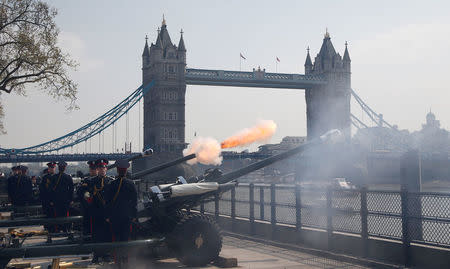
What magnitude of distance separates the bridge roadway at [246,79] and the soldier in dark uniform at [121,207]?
9865 centimetres

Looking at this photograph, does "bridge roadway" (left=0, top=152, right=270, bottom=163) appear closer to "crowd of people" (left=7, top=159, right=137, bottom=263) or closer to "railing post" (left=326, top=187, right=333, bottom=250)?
"railing post" (left=326, top=187, right=333, bottom=250)

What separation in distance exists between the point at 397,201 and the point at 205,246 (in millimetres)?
3701

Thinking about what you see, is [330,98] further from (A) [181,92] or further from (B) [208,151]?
(B) [208,151]

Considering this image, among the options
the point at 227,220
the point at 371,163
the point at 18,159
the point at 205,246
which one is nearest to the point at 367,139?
the point at 371,163

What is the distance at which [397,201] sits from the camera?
10.8 meters

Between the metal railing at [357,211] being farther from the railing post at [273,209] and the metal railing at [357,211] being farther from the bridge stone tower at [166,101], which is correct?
the bridge stone tower at [166,101]

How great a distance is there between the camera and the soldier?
41.1 ft

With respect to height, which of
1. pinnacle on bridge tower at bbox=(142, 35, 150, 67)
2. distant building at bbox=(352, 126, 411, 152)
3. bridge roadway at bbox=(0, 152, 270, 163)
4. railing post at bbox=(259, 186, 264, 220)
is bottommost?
railing post at bbox=(259, 186, 264, 220)

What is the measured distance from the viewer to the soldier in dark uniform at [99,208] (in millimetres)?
9231

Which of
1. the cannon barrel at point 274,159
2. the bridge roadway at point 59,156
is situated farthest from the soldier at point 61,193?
the bridge roadway at point 59,156

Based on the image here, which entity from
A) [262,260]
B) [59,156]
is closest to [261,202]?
[262,260]

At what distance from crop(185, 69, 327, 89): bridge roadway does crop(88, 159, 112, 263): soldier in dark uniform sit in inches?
3856

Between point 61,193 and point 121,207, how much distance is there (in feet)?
13.0

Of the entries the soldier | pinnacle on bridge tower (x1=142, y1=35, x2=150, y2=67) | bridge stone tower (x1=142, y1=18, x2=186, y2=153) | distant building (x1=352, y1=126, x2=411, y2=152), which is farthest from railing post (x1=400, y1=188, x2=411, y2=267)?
pinnacle on bridge tower (x1=142, y1=35, x2=150, y2=67)
